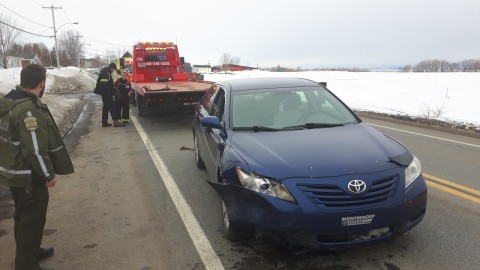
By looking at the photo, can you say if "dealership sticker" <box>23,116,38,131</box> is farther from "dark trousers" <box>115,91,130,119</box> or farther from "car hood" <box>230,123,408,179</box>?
"dark trousers" <box>115,91,130,119</box>

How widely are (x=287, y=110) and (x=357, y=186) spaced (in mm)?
1788

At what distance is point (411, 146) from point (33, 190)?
7.33 meters

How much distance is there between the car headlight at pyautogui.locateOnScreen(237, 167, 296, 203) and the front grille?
0.44ft

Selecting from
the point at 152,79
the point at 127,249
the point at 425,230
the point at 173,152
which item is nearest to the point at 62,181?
the point at 173,152

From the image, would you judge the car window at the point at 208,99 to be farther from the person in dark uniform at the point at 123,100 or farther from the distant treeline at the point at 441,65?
the distant treeline at the point at 441,65

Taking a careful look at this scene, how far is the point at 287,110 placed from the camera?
15.4 feet

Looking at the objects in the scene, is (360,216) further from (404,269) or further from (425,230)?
(425,230)

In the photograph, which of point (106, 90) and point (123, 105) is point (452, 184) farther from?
point (106, 90)

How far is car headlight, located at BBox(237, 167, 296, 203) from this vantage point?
124 inches

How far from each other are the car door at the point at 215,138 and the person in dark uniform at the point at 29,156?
161 cm

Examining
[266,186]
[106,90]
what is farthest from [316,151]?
[106,90]

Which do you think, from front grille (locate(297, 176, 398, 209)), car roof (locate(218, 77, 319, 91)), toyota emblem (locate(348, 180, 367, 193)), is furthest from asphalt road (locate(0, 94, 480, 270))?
car roof (locate(218, 77, 319, 91))

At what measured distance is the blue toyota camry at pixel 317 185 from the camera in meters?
3.08

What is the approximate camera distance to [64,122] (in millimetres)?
11719
